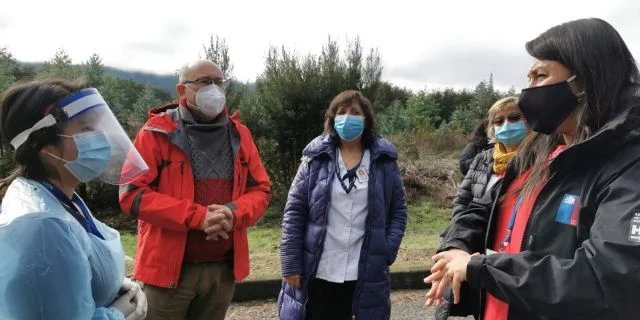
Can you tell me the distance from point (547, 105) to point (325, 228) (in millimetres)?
1782

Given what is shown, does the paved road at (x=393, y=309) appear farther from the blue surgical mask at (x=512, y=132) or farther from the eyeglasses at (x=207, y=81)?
the eyeglasses at (x=207, y=81)

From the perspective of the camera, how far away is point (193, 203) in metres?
2.83

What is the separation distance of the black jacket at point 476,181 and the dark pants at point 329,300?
0.93 meters

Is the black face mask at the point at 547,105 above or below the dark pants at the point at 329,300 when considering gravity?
above

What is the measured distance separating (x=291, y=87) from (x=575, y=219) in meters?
10.3

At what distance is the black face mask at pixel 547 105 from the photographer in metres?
1.62

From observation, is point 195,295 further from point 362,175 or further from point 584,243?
point 584,243

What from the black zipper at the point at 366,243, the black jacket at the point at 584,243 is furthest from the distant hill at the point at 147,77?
the black jacket at the point at 584,243

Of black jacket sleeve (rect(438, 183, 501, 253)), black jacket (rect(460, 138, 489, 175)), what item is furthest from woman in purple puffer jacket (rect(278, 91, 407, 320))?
black jacket (rect(460, 138, 489, 175))

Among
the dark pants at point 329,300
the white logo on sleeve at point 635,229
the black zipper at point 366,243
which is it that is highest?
the white logo on sleeve at point 635,229

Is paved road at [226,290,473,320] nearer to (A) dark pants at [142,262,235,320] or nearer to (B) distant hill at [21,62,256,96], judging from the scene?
(A) dark pants at [142,262,235,320]

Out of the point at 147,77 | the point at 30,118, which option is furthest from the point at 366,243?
the point at 147,77

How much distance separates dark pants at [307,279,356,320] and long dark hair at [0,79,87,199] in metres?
1.90

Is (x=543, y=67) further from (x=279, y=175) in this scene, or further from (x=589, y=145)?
(x=279, y=175)
